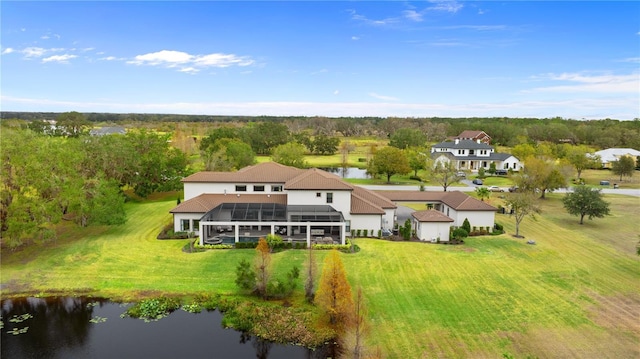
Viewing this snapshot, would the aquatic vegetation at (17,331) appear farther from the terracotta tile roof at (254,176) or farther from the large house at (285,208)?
the terracotta tile roof at (254,176)

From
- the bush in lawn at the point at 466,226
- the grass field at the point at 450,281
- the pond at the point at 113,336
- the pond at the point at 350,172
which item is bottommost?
the pond at the point at 113,336

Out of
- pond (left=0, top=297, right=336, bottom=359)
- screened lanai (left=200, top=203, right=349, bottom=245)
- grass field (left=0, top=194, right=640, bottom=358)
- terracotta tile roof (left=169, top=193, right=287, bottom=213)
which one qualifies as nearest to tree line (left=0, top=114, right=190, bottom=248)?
grass field (left=0, top=194, right=640, bottom=358)

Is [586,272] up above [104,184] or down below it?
below

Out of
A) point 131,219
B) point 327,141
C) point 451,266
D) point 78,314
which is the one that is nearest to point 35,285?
point 78,314

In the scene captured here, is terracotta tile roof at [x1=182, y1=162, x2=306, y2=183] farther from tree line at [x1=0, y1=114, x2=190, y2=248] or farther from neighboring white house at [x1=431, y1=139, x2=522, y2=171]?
neighboring white house at [x1=431, y1=139, x2=522, y2=171]

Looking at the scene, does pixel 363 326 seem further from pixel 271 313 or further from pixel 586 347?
pixel 586 347

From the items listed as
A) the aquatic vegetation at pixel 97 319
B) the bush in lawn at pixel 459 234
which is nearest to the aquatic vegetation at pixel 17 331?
the aquatic vegetation at pixel 97 319
